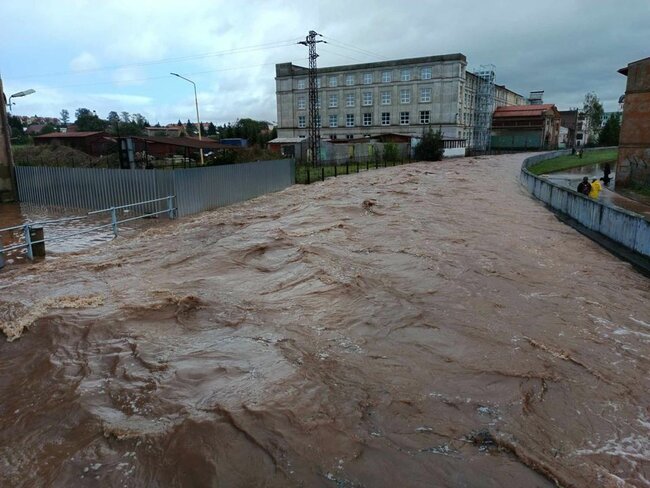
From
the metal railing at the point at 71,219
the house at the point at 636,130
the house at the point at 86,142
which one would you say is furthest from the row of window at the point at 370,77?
the metal railing at the point at 71,219

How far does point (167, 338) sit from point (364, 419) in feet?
11.6

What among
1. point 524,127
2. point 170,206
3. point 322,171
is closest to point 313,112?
point 322,171

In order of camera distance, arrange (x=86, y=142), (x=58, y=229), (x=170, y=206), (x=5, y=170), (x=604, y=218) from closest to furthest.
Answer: (x=604, y=218), (x=58, y=229), (x=170, y=206), (x=5, y=170), (x=86, y=142)

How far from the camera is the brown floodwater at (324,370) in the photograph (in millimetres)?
4801

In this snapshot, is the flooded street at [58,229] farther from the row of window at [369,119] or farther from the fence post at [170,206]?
the row of window at [369,119]

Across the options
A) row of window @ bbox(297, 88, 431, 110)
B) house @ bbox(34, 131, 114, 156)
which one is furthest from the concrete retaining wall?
row of window @ bbox(297, 88, 431, 110)

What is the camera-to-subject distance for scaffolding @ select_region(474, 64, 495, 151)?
96.0 metres

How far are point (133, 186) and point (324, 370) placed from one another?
627 inches

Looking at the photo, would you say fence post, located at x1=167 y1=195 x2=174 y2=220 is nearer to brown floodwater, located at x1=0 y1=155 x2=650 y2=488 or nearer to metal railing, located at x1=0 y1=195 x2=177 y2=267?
metal railing, located at x1=0 y1=195 x2=177 y2=267

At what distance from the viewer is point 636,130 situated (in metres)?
29.7

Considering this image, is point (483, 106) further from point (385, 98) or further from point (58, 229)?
point (58, 229)

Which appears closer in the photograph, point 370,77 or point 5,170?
point 5,170

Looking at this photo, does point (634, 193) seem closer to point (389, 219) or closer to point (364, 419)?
point (389, 219)

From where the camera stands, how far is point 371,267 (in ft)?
38.5
